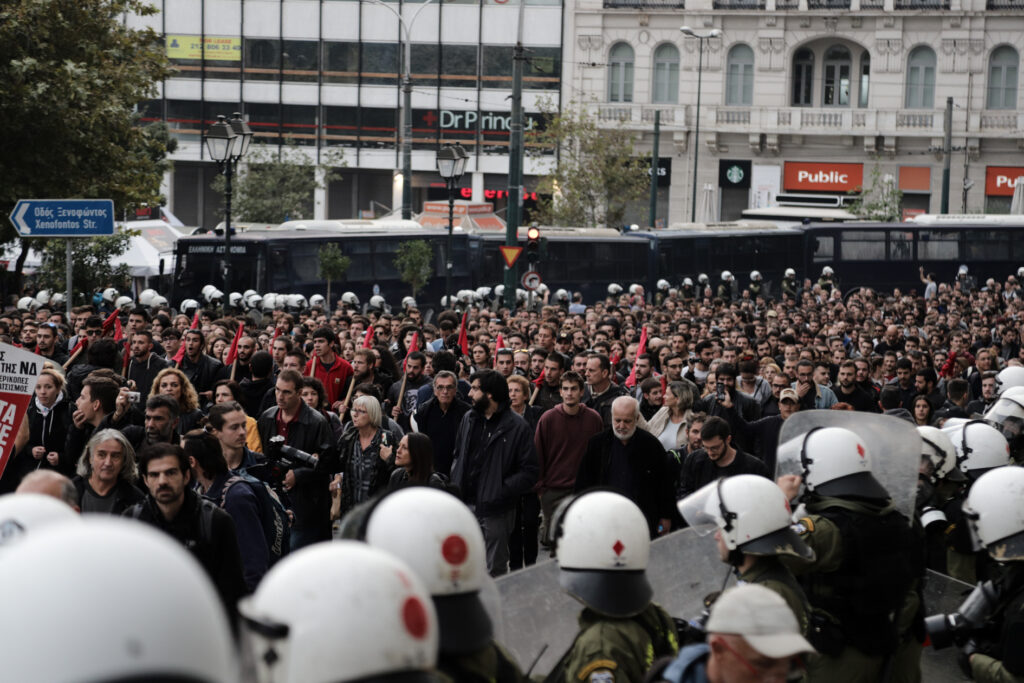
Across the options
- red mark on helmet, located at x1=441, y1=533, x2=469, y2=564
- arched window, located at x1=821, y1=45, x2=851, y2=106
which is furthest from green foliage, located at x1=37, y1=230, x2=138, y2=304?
arched window, located at x1=821, y1=45, x2=851, y2=106

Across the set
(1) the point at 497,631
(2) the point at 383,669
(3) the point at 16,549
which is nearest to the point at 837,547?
(1) the point at 497,631

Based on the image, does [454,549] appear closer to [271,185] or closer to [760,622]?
[760,622]

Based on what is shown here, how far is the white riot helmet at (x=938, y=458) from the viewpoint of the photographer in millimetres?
6594

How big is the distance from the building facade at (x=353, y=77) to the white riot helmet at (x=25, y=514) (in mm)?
53938

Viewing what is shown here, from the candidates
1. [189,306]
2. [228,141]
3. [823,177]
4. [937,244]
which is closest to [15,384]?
[228,141]

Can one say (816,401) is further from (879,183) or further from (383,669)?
(879,183)

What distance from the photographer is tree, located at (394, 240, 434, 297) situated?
103 feet

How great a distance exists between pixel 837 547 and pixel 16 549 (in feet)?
11.1

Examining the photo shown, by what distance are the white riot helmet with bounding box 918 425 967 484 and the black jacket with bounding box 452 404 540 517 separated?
2.71 m

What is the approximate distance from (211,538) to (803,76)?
54.6 metres

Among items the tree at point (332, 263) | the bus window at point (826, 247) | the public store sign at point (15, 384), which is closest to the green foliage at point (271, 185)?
the bus window at point (826, 247)

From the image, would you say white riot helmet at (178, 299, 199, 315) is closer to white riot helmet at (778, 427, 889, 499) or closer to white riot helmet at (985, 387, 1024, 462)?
white riot helmet at (985, 387, 1024, 462)

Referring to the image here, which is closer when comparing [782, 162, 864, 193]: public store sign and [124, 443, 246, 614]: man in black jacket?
[124, 443, 246, 614]: man in black jacket

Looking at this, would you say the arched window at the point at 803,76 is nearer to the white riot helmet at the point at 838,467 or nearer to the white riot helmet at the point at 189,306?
the white riot helmet at the point at 189,306
